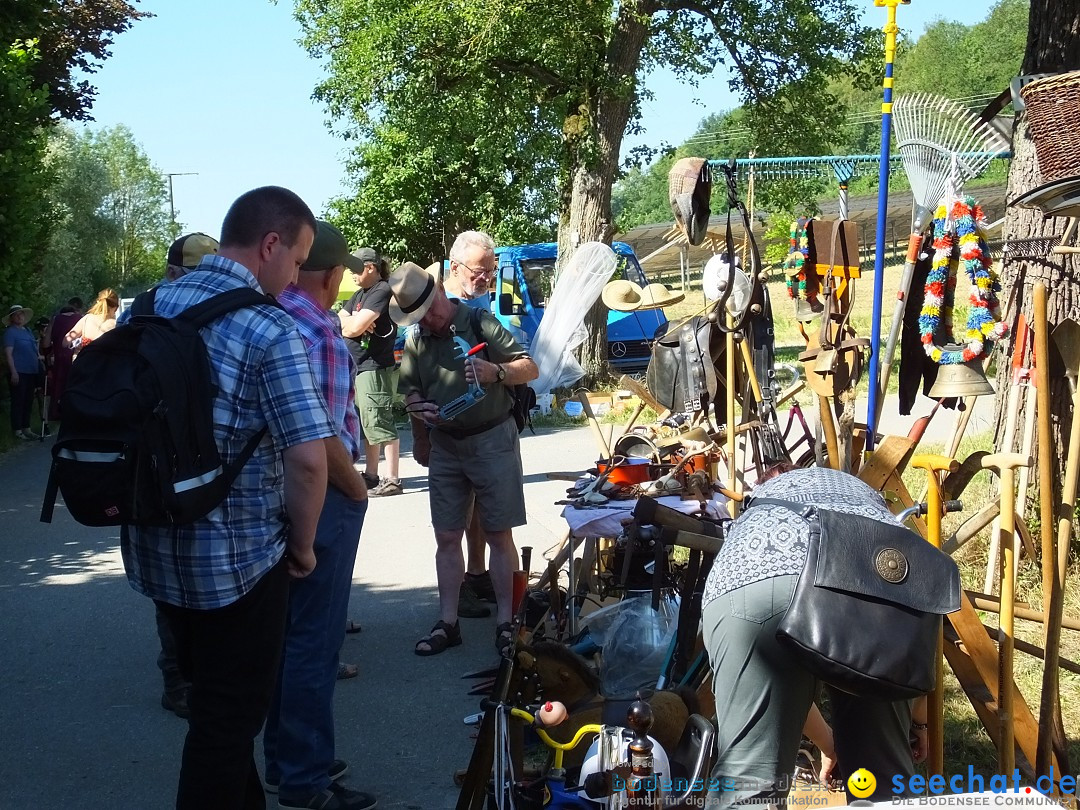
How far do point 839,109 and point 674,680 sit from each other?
16912 millimetres

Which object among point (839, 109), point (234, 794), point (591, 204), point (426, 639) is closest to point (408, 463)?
point (426, 639)

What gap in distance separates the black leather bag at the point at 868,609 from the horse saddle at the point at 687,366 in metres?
3.06

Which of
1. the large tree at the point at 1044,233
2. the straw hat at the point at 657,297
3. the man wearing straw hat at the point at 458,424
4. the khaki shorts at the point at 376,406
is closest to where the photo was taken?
the man wearing straw hat at the point at 458,424

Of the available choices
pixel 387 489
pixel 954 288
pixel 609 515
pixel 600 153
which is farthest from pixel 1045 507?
pixel 600 153

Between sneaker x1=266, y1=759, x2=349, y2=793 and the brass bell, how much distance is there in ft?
8.88

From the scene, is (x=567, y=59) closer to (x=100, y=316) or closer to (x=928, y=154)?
(x=100, y=316)

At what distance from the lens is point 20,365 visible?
12.8 meters

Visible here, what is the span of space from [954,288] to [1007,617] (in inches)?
69.4

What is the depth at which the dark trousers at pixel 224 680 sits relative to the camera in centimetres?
280

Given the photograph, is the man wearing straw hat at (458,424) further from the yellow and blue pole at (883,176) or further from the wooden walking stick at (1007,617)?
the wooden walking stick at (1007,617)

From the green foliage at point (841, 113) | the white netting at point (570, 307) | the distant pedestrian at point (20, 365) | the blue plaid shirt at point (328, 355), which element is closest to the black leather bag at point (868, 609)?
the blue plaid shirt at point (328, 355)

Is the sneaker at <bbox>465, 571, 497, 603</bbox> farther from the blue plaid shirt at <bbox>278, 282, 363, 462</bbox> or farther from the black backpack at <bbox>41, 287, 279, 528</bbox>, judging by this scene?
the black backpack at <bbox>41, 287, 279, 528</bbox>

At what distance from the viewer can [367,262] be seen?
7730 mm

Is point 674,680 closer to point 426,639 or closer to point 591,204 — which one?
point 426,639
